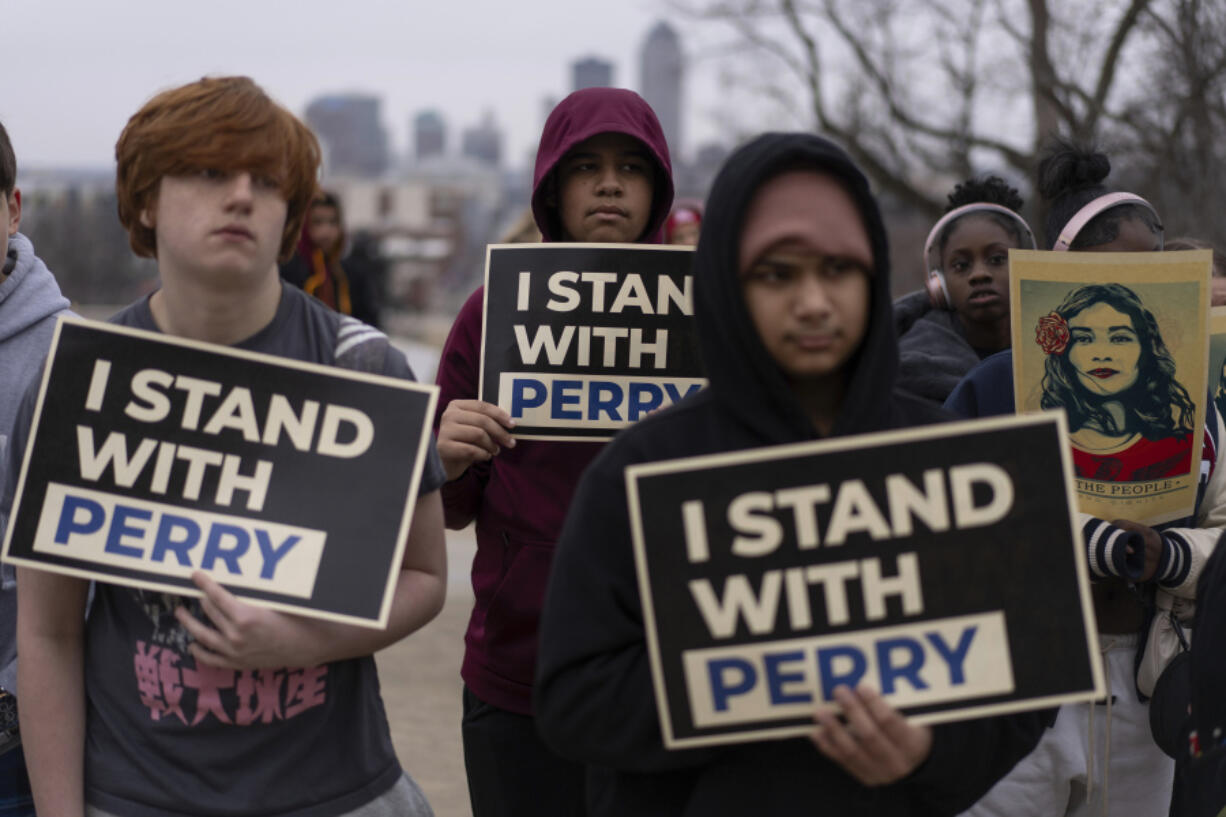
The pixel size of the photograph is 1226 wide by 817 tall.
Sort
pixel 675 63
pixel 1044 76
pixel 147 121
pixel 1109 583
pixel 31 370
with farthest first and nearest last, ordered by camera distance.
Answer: pixel 675 63 → pixel 1044 76 → pixel 1109 583 → pixel 31 370 → pixel 147 121

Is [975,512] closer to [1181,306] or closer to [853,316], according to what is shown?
[853,316]

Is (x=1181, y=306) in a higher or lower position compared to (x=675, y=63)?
lower

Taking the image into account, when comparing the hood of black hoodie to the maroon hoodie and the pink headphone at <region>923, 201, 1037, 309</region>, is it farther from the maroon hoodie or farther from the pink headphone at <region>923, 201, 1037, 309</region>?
the pink headphone at <region>923, 201, 1037, 309</region>

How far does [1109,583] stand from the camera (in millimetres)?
3297

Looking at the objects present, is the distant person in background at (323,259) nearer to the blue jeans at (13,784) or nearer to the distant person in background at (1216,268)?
the distant person in background at (1216,268)

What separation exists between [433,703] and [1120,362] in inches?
189

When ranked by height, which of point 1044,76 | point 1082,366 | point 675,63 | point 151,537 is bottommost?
point 151,537

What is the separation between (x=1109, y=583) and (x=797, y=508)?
1.62 m

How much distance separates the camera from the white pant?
3.37 metres

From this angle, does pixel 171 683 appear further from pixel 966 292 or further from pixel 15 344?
pixel 966 292

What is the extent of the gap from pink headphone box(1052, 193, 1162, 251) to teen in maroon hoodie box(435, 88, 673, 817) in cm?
94

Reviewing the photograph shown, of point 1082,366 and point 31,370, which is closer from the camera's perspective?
point 31,370

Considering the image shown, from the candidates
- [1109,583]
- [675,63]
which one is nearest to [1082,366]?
[1109,583]

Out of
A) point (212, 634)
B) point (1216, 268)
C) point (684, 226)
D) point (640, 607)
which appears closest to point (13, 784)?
point (212, 634)
